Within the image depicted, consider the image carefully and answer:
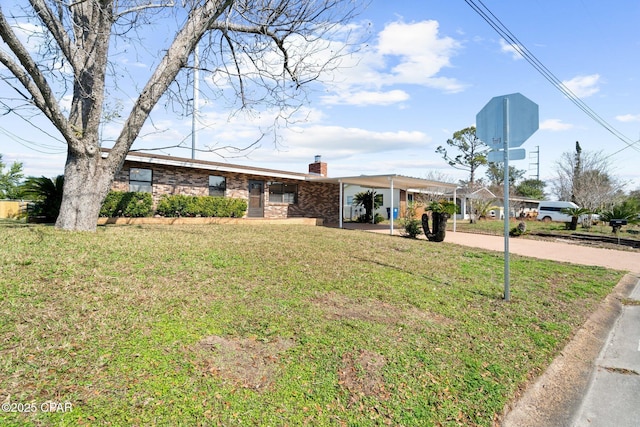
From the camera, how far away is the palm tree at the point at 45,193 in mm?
9609

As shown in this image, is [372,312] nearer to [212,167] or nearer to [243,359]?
[243,359]

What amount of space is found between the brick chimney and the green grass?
1490 cm

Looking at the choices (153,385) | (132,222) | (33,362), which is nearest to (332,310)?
(153,385)

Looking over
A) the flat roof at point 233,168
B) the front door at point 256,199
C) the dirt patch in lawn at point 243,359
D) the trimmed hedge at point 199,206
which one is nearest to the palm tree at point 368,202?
the flat roof at point 233,168

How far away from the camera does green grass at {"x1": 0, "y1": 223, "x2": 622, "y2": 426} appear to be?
2162 mm

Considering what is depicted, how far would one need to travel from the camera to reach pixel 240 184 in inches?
649

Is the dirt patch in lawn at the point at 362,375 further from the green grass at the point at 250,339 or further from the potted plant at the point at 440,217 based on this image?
the potted plant at the point at 440,217

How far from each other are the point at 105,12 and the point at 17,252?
4611 millimetres

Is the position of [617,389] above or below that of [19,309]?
below

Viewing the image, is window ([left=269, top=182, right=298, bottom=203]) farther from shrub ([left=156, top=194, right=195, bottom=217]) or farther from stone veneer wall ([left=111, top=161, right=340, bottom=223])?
shrub ([left=156, top=194, right=195, bottom=217])

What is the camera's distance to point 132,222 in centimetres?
1192

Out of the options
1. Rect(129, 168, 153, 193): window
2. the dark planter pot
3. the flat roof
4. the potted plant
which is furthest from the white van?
Rect(129, 168, 153, 193): window

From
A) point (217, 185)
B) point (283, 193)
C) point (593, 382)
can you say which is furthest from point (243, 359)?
point (283, 193)

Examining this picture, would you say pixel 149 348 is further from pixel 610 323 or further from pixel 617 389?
pixel 610 323
